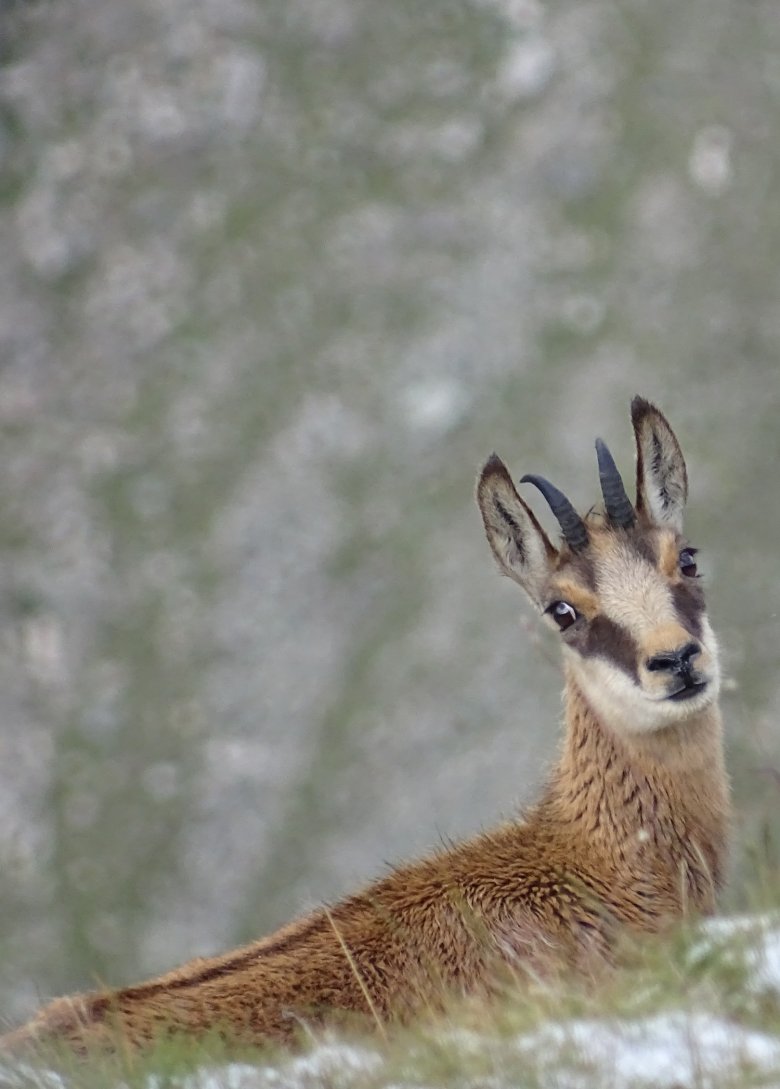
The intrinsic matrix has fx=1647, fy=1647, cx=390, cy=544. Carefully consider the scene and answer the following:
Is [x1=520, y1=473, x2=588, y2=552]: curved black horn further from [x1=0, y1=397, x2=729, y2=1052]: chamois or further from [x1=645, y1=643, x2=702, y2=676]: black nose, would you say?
[x1=645, y1=643, x2=702, y2=676]: black nose

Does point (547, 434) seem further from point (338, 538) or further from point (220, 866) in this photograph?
point (220, 866)

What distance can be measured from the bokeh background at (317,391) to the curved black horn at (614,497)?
51.3 metres

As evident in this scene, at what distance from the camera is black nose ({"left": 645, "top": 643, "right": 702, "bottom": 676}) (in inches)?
378

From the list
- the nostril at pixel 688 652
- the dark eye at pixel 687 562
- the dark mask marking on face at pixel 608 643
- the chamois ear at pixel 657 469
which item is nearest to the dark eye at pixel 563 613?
the dark mask marking on face at pixel 608 643

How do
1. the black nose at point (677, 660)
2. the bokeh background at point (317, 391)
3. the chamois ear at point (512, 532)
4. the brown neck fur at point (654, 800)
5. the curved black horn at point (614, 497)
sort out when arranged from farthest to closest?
the bokeh background at point (317, 391)
the chamois ear at point (512, 532)
the curved black horn at point (614, 497)
the brown neck fur at point (654, 800)
the black nose at point (677, 660)

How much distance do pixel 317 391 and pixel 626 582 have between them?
A: 6825cm

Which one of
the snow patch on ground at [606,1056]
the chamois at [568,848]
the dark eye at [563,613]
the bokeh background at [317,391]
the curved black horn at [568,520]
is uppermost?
the bokeh background at [317,391]

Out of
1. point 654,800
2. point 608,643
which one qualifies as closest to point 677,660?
point 608,643

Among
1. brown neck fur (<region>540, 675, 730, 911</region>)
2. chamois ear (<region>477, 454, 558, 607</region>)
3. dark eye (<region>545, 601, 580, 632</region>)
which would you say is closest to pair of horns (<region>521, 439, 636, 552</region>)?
chamois ear (<region>477, 454, 558, 607</region>)

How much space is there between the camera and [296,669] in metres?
72.3

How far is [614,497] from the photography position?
10781 millimetres

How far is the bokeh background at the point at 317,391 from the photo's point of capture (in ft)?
223

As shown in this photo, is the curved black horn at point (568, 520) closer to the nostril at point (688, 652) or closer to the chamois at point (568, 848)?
the chamois at point (568, 848)

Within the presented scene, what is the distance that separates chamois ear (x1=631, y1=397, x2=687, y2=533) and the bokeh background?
167ft
